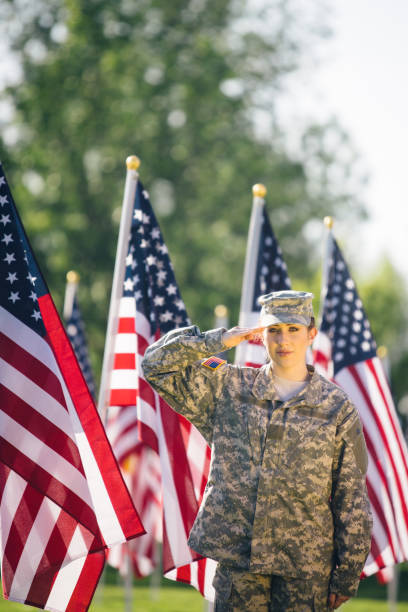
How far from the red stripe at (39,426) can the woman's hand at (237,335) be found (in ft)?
3.43

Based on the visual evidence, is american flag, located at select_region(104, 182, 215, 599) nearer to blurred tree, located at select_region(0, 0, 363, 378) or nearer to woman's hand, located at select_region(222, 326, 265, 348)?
woman's hand, located at select_region(222, 326, 265, 348)

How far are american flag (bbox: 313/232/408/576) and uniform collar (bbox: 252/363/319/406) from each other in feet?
8.02

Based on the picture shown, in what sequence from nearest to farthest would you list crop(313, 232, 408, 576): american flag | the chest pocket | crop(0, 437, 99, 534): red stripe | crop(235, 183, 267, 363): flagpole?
the chest pocket, crop(0, 437, 99, 534): red stripe, crop(313, 232, 408, 576): american flag, crop(235, 183, 267, 363): flagpole

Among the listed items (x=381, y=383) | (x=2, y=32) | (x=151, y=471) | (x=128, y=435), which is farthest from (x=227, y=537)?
(x=2, y=32)

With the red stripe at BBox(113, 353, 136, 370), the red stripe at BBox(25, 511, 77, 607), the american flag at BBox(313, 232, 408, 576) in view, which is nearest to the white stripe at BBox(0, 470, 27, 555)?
the red stripe at BBox(25, 511, 77, 607)

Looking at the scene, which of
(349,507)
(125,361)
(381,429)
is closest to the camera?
(349,507)

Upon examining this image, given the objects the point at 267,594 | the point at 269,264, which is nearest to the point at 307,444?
the point at 267,594

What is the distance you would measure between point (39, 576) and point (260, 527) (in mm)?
1269

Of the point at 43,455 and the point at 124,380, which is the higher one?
the point at 124,380

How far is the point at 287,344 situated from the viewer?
3.70m

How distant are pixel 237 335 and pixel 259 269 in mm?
2893

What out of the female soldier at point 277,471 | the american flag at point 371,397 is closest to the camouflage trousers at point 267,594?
the female soldier at point 277,471

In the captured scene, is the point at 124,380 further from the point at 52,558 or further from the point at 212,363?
the point at 212,363

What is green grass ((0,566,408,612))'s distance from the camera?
1020 cm
